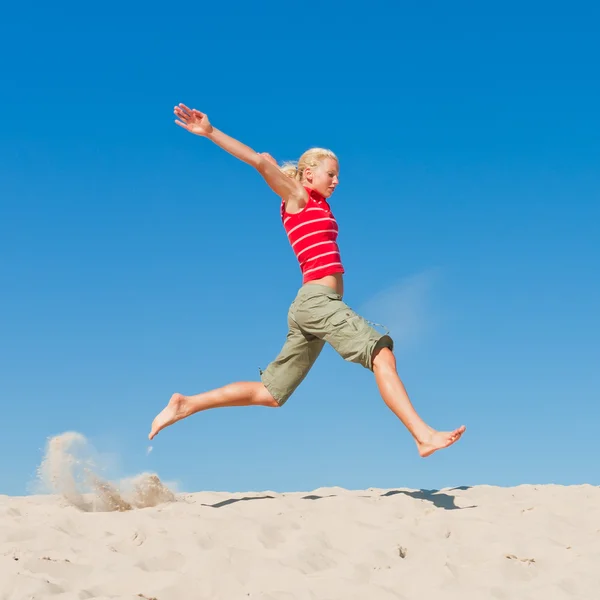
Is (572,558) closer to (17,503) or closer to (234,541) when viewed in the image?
(234,541)

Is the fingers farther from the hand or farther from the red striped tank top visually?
the red striped tank top

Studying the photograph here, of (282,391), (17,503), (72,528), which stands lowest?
(72,528)

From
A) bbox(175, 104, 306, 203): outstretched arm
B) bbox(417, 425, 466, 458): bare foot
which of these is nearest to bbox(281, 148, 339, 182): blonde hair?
bbox(175, 104, 306, 203): outstretched arm

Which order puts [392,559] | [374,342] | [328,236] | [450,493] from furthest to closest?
1. [450,493]
2. [328,236]
3. [374,342]
4. [392,559]

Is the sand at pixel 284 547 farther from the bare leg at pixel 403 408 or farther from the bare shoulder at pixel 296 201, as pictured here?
the bare shoulder at pixel 296 201

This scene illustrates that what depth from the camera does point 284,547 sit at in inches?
183

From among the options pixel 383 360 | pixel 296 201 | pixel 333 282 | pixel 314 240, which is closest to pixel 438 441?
pixel 383 360

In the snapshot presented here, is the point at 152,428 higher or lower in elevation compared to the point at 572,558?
higher

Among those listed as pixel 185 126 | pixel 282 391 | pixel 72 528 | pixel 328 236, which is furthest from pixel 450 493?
pixel 185 126

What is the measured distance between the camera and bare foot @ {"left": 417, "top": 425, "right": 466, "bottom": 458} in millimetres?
4848

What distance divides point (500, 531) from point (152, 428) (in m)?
2.67

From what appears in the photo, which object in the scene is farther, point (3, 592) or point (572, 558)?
point (572, 558)

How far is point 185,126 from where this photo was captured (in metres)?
5.49

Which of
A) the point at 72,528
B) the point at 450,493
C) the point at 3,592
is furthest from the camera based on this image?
the point at 450,493
